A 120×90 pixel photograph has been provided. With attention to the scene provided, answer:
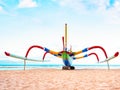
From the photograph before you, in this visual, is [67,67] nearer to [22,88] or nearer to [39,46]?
[39,46]

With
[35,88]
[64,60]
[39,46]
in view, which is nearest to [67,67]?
[64,60]

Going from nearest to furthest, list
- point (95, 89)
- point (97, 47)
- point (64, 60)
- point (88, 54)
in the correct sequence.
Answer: point (95, 89), point (97, 47), point (64, 60), point (88, 54)

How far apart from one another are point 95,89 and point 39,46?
20.1 meters

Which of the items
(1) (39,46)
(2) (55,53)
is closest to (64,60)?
(2) (55,53)

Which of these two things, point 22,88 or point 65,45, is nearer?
Answer: point 22,88

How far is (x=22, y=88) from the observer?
34.5 feet

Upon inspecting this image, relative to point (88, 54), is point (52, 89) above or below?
below

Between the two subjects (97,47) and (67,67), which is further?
(67,67)

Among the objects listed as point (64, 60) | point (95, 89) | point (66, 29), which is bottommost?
point (95, 89)

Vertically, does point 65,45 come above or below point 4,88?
above

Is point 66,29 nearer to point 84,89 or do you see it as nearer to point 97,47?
point 97,47

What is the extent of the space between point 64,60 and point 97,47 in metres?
4.26

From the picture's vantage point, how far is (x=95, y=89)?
1010 cm

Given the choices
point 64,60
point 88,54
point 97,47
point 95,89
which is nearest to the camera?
point 95,89
